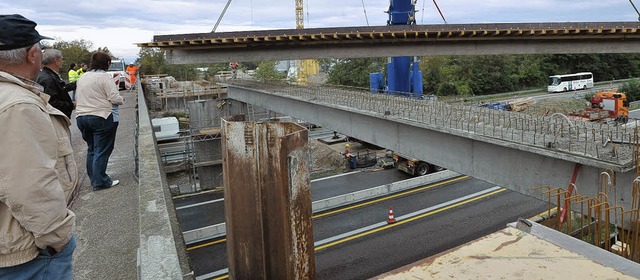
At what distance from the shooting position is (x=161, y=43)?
21344mm

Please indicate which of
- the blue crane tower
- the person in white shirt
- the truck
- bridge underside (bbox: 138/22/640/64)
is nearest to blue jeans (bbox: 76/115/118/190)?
the person in white shirt

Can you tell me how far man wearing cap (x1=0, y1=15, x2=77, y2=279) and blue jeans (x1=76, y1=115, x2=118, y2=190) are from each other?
11.6 feet

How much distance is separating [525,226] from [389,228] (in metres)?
12.7

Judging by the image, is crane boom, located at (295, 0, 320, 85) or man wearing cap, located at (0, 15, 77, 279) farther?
crane boom, located at (295, 0, 320, 85)

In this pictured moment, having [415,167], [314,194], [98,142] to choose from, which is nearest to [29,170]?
[98,142]

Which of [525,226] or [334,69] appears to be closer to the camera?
[525,226]

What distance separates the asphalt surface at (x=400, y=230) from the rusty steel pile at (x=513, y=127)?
4217 millimetres

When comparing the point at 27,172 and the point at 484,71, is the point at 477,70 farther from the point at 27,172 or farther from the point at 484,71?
the point at 27,172

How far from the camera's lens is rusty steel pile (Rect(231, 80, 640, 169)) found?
8539 mm

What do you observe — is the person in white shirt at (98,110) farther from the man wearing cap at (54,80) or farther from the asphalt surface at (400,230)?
the asphalt surface at (400,230)

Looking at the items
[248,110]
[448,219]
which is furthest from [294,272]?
[248,110]

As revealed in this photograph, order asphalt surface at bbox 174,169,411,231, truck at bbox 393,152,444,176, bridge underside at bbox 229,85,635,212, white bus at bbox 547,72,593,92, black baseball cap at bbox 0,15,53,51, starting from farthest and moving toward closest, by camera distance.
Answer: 1. white bus at bbox 547,72,593,92
2. truck at bbox 393,152,444,176
3. asphalt surface at bbox 174,169,411,231
4. bridge underside at bbox 229,85,635,212
5. black baseball cap at bbox 0,15,53,51

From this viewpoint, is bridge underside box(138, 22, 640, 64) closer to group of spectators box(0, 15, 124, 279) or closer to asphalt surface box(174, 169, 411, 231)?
asphalt surface box(174, 169, 411, 231)

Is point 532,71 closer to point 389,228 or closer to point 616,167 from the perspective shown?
point 389,228
